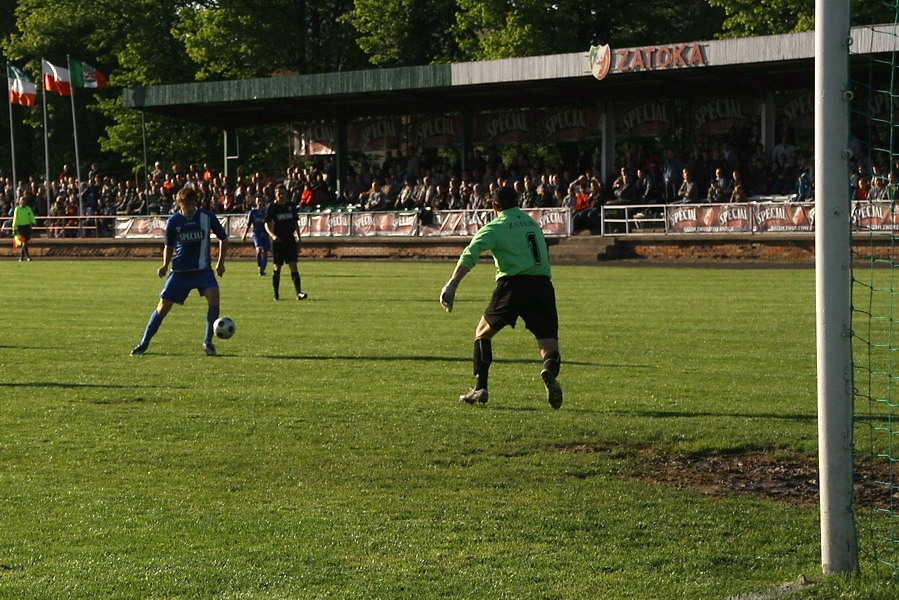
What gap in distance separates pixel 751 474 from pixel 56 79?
40.5 m

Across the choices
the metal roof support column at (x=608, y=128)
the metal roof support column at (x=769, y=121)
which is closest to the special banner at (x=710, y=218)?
the metal roof support column at (x=769, y=121)

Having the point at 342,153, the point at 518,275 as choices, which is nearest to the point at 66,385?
the point at 518,275

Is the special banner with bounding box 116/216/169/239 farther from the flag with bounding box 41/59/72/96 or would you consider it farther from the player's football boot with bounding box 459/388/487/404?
the player's football boot with bounding box 459/388/487/404

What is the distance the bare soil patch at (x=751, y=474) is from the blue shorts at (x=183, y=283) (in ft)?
22.5

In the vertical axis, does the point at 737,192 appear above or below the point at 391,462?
above

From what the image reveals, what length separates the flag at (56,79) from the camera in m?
44.1

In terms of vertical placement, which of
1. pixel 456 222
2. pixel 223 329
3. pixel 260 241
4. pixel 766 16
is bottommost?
pixel 223 329

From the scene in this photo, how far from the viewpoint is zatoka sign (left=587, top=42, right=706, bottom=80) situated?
33.1 metres

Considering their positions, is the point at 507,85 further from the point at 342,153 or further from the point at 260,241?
the point at 260,241

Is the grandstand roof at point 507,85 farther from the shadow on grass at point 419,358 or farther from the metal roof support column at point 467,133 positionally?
the shadow on grass at point 419,358

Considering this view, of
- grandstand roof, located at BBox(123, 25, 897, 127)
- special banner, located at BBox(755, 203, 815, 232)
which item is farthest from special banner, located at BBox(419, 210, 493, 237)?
special banner, located at BBox(755, 203, 815, 232)

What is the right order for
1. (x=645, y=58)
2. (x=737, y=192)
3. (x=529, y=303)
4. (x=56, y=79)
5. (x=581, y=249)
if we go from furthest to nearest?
(x=56, y=79), (x=645, y=58), (x=581, y=249), (x=737, y=192), (x=529, y=303)

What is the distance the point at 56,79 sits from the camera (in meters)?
44.2

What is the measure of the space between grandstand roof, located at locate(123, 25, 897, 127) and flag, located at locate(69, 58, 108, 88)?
2.71m
